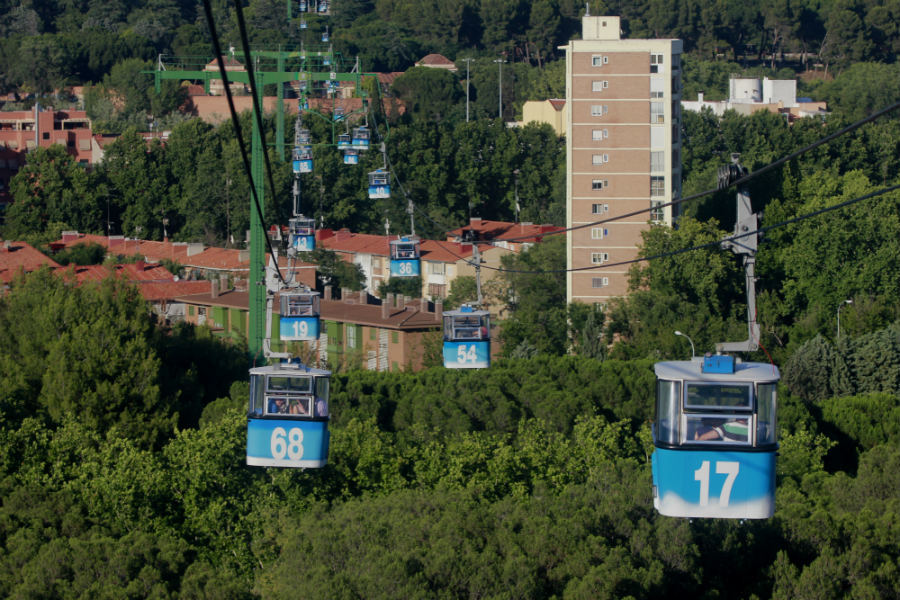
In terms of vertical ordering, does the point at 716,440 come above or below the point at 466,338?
below

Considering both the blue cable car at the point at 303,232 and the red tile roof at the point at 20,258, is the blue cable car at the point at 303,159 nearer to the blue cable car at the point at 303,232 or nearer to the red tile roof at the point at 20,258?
the blue cable car at the point at 303,232

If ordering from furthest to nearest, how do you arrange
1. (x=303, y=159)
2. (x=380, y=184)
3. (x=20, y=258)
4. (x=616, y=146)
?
(x=20, y=258) < (x=616, y=146) < (x=380, y=184) < (x=303, y=159)

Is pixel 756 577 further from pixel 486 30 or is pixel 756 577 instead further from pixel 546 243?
pixel 486 30

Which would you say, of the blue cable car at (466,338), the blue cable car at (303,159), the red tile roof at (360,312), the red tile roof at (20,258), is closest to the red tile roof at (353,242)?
the red tile roof at (360,312)

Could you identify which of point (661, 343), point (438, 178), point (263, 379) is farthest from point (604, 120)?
point (263, 379)

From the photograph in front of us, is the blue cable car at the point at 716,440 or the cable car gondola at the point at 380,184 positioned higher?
the cable car gondola at the point at 380,184

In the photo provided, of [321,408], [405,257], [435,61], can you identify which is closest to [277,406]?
[321,408]

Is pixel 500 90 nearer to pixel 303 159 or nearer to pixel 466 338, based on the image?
pixel 303 159
